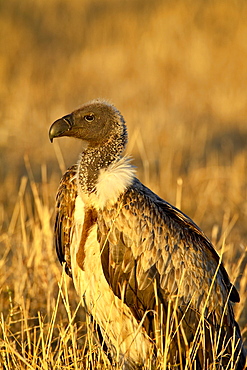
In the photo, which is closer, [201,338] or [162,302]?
[201,338]

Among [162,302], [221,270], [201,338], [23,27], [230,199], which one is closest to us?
[201,338]

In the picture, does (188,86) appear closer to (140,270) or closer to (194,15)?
(194,15)

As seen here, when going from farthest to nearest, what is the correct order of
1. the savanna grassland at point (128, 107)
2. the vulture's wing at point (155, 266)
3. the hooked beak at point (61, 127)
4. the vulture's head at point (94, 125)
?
the savanna grassland at point (128, 107) < the vulture's head at point (94, 125) < the hooked beak at point (61, 127) < the vulture's wing at point (155, 266)

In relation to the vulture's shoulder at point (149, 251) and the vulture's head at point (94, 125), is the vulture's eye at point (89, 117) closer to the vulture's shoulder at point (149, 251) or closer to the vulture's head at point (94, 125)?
the vulture's head at point (94, 125)

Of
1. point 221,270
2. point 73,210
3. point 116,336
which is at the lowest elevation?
point 116,336

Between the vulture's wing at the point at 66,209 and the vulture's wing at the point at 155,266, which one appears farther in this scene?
the vulture's wing at the point at 66,209

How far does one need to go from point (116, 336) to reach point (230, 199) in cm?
470

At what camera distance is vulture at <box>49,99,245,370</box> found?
4043mm

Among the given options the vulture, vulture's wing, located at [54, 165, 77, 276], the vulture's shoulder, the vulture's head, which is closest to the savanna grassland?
the vulture

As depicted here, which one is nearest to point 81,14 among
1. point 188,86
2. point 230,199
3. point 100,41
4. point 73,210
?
point 100,41

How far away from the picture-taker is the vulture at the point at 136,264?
4043mm

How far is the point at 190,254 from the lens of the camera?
4.16m

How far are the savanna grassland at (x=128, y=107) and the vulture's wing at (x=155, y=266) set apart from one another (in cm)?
49

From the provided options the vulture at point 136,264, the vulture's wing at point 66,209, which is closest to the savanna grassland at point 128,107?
the vulture at point 136,264
